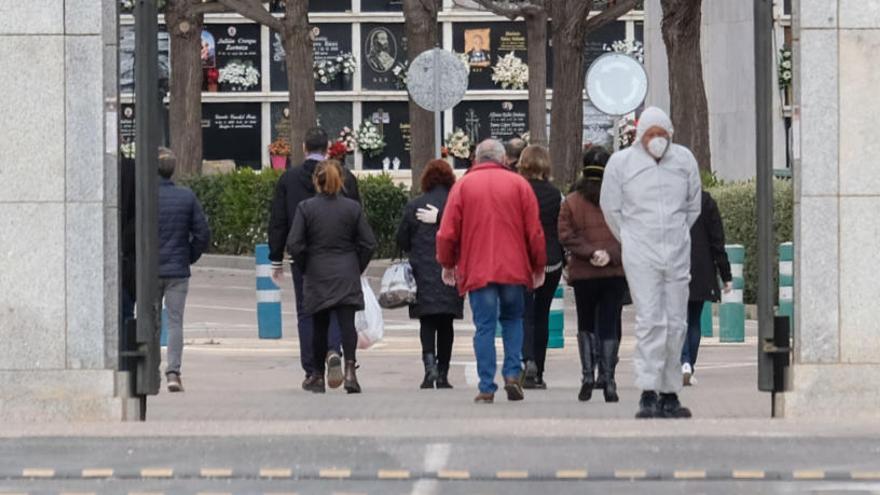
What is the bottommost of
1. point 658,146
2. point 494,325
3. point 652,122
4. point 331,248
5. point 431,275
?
point 494,325

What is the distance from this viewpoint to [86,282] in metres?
15.2

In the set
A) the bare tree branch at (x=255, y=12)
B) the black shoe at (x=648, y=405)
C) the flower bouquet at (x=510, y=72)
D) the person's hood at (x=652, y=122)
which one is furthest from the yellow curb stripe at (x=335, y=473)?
the flower bouquet at (x=510, y=72)

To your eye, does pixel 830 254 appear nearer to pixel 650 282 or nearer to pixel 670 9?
pixel 650 282

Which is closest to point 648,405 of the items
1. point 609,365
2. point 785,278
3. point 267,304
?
point 609,365

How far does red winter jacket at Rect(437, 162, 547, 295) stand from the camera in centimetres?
1711

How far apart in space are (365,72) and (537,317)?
37.0 m

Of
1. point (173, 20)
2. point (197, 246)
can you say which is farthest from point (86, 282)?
point (173, 20)

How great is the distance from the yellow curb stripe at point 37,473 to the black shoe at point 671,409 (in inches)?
159

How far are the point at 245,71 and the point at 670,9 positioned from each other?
885 inches

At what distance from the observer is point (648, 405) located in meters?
15.6

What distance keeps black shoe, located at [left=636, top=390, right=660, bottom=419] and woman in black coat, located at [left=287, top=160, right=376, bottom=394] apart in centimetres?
329

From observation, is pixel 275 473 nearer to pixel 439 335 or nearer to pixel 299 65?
pixel 439 335

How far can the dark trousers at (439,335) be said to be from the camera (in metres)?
19.0

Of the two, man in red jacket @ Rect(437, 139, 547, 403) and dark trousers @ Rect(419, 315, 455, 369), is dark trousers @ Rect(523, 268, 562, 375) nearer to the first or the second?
dark trousers @ Rect(419, 315, 455, 369)
